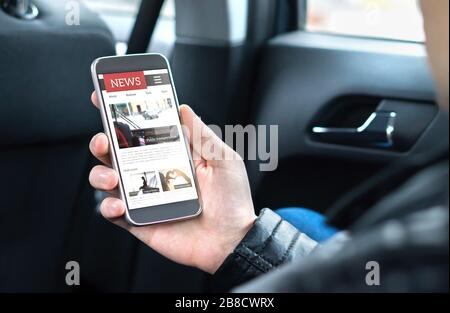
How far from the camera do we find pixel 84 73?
1.49 m

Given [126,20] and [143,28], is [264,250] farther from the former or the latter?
[126,20]

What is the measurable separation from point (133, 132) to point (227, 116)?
620 mm

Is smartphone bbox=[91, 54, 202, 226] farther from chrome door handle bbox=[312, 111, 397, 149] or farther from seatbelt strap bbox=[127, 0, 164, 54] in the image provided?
chrome door handle bbox=[312, 111, 397, 149]

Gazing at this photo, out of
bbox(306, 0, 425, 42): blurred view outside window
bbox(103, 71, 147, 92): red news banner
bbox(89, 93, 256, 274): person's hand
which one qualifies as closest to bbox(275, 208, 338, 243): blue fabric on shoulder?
bbox(89, 93, 256, 274): person's hand

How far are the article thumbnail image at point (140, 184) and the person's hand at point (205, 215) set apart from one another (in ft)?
0.08

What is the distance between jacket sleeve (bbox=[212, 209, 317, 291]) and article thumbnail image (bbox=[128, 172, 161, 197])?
16cm

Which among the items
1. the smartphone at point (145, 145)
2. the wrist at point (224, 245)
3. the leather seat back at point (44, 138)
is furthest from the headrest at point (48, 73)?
the wrist at point (224, 245)

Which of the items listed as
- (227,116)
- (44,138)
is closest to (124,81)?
(44,138)

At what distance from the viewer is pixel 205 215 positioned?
119 cm

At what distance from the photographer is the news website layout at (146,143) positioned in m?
1.17

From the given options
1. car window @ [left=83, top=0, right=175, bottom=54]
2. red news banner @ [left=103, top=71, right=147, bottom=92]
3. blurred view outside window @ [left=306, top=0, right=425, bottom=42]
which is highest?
red news banner @ [left=103, top=71, right=147, bottom=92]

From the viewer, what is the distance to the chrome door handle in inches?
67.1

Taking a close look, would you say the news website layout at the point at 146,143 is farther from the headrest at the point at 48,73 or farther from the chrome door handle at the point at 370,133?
the chrome door handle at the point at 370,133
